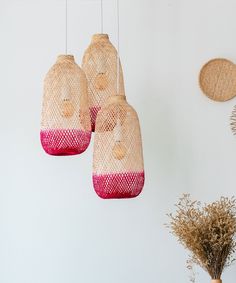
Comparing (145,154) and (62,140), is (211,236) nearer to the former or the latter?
(145,154)

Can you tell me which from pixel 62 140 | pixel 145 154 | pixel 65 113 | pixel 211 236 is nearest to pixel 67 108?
pixel 65 113

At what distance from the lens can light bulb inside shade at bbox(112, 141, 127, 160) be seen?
99.4 inches

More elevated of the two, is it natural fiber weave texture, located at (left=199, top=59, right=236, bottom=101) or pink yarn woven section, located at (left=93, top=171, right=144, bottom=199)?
natural fiber weave texture, located at (left=199, top=59, right=236, bottom=101)

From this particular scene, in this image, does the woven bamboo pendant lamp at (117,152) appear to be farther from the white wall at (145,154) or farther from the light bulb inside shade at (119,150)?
the white wall at (145,154)

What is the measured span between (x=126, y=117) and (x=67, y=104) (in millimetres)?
266

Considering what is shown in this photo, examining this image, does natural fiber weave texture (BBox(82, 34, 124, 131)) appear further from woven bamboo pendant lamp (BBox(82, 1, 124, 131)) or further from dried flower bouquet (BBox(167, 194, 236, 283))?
dried flower bouquet (BBox(167, 194, 236, 283))

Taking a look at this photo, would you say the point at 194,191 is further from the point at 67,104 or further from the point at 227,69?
the point at 67,104

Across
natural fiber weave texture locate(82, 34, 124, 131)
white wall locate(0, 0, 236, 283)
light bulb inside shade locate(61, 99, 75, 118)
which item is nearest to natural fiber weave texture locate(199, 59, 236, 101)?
white wall locate(0, 0, 236, 283)

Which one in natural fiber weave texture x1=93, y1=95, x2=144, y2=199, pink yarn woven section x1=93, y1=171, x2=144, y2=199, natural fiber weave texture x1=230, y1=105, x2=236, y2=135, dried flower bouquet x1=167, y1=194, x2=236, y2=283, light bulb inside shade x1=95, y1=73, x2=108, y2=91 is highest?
light bulb inside shade x1=95, y1=73, x2=108, y2=91

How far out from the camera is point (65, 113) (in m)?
2.44

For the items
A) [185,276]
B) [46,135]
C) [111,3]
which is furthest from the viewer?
[111,3]

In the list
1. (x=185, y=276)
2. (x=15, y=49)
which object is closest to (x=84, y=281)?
(x=185, y=276)

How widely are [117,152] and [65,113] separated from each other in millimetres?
273

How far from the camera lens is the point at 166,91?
3037 mm
